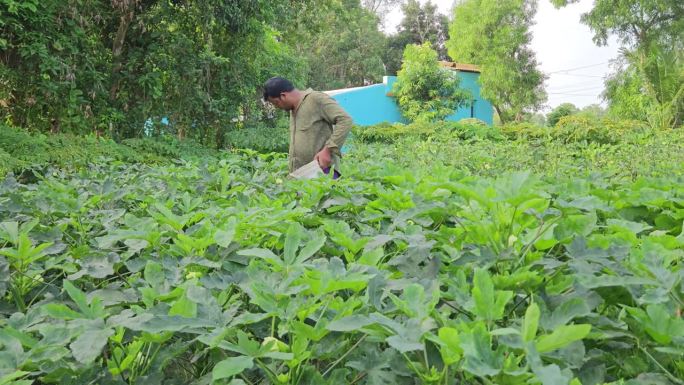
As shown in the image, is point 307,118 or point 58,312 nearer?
point 58,312

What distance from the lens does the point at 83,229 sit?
5.10 ft

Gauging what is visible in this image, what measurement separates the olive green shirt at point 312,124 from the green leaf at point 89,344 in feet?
12.0

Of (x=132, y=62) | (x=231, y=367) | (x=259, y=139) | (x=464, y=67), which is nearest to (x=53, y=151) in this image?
(x=132, y=62)

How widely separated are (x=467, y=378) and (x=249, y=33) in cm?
1136

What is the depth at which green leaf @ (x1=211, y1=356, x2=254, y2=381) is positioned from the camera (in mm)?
689

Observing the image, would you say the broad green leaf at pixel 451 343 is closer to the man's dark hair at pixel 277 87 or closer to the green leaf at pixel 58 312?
the green leaf at pixel 58 312

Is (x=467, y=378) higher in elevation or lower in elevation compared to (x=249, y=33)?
lower

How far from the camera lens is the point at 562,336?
2.12 ft

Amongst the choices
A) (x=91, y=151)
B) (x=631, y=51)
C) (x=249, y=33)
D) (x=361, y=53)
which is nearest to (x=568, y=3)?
(x=631, y=51)

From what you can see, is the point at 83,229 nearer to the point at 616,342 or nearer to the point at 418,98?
the point at 616,342

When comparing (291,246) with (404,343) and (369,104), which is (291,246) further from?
(369,104)

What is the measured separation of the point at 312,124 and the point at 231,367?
3.87m

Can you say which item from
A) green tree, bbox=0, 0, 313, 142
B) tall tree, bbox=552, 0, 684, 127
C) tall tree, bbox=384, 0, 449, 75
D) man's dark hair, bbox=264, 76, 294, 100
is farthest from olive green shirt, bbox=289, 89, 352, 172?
tall tree, bbox=384, 0, 449, 75

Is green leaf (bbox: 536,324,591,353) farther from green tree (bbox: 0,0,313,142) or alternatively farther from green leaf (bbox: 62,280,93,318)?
green tree (bbox: 0,0,313,142)
